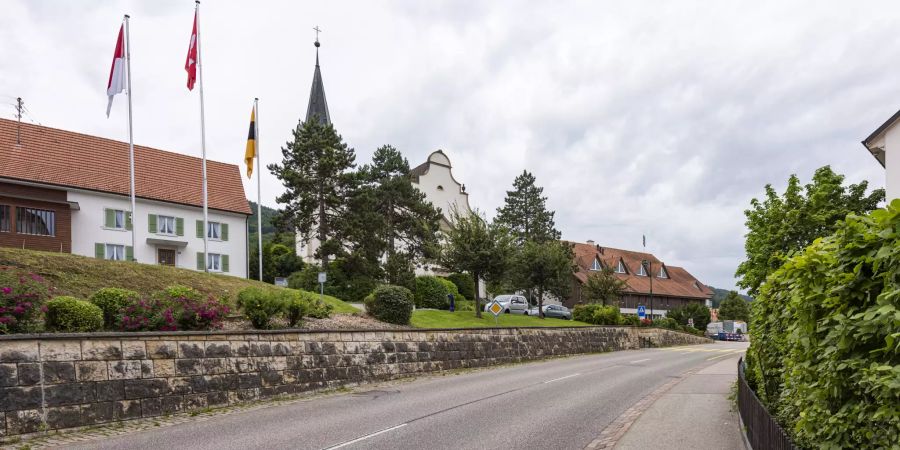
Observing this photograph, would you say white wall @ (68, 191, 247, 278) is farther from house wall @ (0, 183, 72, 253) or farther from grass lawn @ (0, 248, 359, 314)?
grass lawn @ (0, 248, 359, 314)

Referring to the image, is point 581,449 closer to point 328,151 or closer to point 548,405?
point 548,405

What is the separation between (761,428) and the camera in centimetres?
751

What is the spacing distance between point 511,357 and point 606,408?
1388cm

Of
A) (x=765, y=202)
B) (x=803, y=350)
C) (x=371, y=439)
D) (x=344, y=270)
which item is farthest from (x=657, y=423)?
(x=344, y=270)

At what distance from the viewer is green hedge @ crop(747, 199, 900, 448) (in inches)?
139

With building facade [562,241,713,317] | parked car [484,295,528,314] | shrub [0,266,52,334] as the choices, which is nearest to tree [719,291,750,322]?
building facade [562,241,713,317]

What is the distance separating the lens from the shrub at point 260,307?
17.9 metres

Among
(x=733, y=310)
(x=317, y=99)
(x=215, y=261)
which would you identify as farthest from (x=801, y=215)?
(x=733, y=310)

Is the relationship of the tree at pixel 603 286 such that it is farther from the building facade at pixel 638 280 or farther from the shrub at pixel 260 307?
the shrub at pixel 260 307

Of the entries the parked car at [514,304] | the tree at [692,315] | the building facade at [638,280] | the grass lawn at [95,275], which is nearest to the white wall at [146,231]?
the grass lawn at [95,275]

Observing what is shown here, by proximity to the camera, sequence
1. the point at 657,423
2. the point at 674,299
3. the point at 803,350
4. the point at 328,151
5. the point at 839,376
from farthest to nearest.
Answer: the point at 674,299 < the point at 328,151 < the point at 657,423 < the point at 803,350 < the point at 839,376

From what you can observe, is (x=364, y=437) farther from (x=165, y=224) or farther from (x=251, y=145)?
(x=165, y=224)

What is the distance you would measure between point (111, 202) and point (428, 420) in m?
36.3

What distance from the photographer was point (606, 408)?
14125 millimetres
